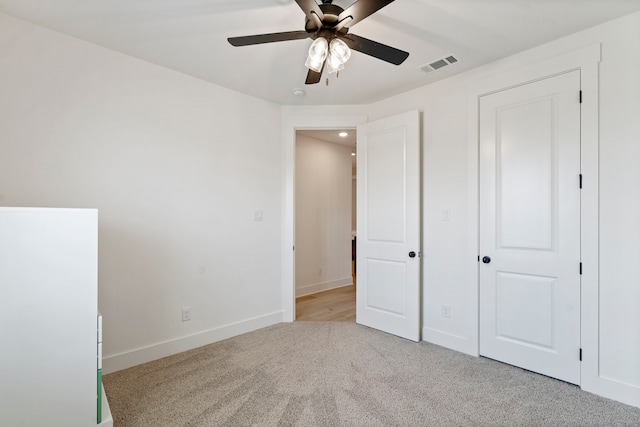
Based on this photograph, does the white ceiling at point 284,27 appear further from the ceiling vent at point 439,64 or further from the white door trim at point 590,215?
the white door trim at point 590,215

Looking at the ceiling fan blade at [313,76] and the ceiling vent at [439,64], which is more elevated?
the ceiling vent at [439,64]

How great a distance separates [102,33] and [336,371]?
3.03 meters

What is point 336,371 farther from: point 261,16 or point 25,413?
point 261,16

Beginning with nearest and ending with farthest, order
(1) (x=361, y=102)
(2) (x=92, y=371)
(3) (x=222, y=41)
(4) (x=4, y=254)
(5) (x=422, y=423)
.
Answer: (4) (x=4, y=254)
(2) (x=92, y=371)
(5) (x=422, y=423)
(3) (x=222, y=41)
(1) (x=361, y=102)

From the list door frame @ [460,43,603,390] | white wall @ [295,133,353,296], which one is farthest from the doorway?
door frame @ [460,43,603,390]

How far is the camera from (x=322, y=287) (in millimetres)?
5133

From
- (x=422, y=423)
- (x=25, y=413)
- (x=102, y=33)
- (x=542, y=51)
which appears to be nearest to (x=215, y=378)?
(x=25, y=413)

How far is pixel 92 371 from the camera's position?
146cm

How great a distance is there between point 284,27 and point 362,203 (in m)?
1.94

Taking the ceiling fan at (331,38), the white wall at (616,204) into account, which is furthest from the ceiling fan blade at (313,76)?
the white wall at (616,204)

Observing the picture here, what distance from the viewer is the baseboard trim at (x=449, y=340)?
2.70 m

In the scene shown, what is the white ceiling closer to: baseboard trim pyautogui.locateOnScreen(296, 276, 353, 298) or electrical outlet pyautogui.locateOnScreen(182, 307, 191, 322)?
electrical outlet pyautogui.locateOnScreen(182, 307, 191, 322)

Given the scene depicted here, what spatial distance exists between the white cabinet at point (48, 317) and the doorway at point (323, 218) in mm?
3038

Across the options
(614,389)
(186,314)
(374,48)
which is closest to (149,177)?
(186,314)
